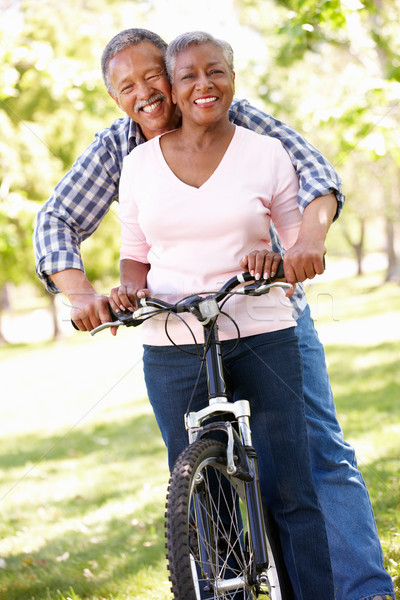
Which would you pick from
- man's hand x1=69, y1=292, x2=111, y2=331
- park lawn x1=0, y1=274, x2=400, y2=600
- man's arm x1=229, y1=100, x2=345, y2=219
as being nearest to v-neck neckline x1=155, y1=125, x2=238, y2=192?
man's arm x1=229, y1=100, x2=345, y2=219

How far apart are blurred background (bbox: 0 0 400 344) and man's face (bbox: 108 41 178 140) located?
0.80 meters

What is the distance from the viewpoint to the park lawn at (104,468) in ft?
12.2

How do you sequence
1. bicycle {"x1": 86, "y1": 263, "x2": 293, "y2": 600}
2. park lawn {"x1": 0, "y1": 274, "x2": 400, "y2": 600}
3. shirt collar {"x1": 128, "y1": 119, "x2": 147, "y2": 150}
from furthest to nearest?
park lawn {"x1": 0, "y1": 274, "x2": 400, "y2": 600}, shirt collar {"x1": 128, "y1": 119, "x2": 147, "y2": 150}, bicycle {"x1": 86, "y1": 263, "x2": 293, "y2": 600}

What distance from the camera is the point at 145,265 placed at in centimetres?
269

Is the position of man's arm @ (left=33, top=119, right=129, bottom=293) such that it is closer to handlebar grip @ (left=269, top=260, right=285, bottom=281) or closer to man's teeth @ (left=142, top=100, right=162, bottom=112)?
man's teeth @ (left=142, top=100, right=162, bottom=112)

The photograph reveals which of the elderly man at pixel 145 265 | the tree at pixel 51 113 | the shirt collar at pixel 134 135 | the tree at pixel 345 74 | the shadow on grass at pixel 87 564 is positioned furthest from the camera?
the tree at pixel 51 113

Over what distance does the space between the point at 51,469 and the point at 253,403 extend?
18.0 ft

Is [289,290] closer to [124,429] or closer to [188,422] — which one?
[188,422]

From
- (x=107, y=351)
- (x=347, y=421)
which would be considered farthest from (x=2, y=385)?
(x=347, y=421)

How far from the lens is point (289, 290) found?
8.05ft

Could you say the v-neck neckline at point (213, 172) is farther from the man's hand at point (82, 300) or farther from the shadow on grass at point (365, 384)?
the shadow on grass at point (365, 384)

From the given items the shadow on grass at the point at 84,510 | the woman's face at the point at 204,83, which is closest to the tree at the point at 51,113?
the shadow on grass at the point at 84,510

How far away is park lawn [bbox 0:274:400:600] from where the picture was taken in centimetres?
371

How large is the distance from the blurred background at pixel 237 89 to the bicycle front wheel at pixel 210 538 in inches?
31.5
